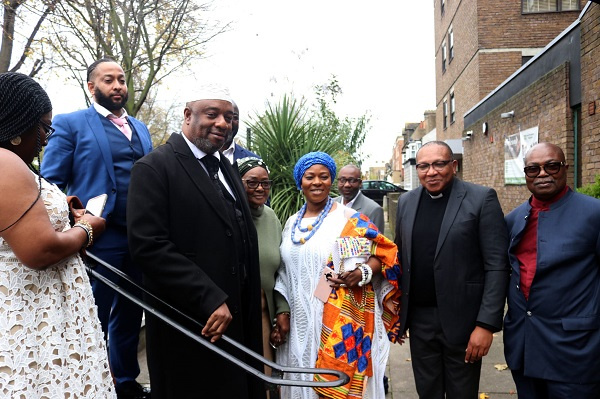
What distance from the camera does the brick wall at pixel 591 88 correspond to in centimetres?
662

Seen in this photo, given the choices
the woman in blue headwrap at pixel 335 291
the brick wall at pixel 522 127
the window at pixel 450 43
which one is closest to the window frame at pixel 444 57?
the window at pixel 450 43

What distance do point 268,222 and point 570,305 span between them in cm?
189

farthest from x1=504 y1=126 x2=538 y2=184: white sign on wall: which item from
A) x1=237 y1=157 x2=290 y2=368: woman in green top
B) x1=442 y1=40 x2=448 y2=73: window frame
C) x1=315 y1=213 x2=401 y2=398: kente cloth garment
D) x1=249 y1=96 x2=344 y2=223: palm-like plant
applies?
x1=442 y1=40 x2=448 y2=73: window frame

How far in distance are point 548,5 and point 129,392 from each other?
20272 millimetres

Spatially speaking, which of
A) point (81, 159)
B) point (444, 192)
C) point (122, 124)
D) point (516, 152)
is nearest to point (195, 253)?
point (81, 159)

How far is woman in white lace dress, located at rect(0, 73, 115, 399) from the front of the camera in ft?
5.71

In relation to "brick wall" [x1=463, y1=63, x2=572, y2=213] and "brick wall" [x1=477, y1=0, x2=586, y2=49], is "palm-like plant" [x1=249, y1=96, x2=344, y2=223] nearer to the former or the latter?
"brick wall" [x1=463, y1=63, x2=572, y2=213]

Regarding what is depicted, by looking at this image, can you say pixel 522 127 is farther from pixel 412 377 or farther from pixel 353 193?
pixel 412 377

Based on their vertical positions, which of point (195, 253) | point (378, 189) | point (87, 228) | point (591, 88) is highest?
point (591, 88)

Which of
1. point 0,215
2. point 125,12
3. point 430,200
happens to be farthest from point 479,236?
point 125,12

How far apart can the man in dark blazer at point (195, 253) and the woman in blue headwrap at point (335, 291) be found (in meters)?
0.47

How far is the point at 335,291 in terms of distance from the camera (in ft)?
9.65

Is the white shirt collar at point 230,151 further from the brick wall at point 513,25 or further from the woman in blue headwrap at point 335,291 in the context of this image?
the brick wall at point 513,25

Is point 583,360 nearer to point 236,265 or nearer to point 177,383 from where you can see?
point 236,265
